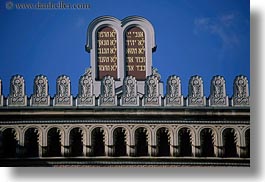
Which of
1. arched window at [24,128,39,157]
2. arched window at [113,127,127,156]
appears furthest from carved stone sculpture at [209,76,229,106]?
arched window at [24,128,39,157]

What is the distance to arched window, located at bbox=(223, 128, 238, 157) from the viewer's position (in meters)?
9.27

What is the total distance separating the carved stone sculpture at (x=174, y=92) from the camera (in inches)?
366

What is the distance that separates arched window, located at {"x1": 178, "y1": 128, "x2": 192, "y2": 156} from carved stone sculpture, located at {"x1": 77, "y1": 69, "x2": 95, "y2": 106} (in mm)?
835

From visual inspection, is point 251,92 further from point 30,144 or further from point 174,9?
point 30,144

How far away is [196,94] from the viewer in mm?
9320

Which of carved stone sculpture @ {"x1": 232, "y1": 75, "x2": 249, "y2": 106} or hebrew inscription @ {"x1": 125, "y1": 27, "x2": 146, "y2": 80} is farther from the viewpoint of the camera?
hebrew inscription @ {"x1": 125, "y1": 27, "x2": 146, "y2": 80}

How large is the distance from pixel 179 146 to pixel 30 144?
133 centimetres

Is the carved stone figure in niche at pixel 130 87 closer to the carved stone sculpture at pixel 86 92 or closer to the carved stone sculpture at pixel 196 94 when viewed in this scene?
the carved stone sculpture at pixel 86 92

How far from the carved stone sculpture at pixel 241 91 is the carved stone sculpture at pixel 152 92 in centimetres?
69

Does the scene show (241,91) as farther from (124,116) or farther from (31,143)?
(31,143)

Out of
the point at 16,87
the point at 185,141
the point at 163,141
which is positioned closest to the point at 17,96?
the point at 16,87

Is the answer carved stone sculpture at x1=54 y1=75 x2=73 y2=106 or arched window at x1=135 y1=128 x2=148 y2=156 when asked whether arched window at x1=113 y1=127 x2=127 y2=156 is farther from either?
carved stone sculpture at x1=54 y1=75 x2=73 y2=106

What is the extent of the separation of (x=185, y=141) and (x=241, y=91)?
671 millimetres

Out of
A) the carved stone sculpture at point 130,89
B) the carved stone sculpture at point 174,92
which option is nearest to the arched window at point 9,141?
the carved stone sculpture at point 130,89
